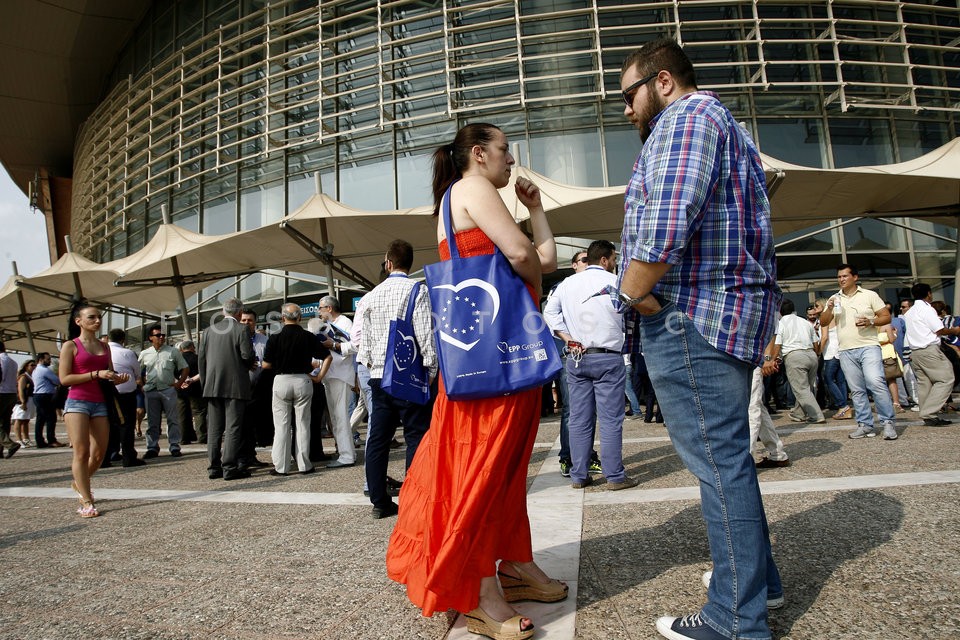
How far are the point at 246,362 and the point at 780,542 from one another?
202 inches

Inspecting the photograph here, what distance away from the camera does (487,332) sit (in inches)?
73.4

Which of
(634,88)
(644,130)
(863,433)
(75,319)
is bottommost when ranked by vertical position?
(863,433)

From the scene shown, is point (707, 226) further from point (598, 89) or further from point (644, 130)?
point (598, 89)

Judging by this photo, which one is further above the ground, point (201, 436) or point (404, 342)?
point (404, 342)

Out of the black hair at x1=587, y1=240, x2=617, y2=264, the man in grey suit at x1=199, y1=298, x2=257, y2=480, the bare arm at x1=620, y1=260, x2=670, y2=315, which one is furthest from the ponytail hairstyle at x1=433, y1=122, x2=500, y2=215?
the man in grey suit at x1=199, y1=298, x2=257, y2=480

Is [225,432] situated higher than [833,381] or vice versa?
[225,432]

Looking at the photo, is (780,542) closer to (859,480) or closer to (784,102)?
(859,480)

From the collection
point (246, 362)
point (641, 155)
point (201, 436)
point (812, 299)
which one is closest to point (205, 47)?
point (201, 436)

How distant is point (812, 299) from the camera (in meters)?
14.5

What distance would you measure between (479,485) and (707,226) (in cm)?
106

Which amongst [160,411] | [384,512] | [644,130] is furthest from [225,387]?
[644,130]

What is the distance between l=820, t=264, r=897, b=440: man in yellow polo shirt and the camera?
578 cm

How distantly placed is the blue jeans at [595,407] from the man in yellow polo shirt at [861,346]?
320cm

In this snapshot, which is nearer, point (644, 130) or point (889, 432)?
point (644, 130)
